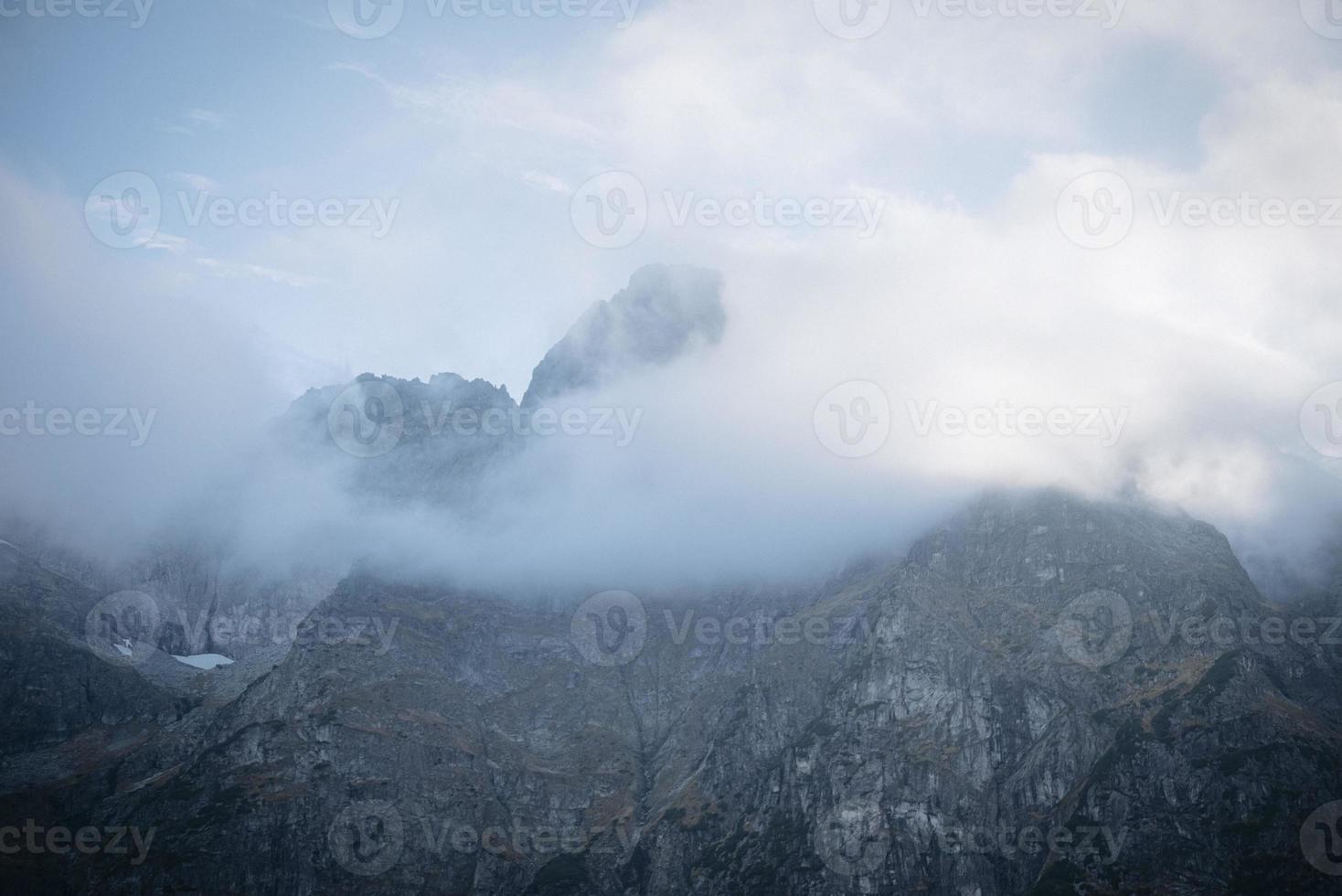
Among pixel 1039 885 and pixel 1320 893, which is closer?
pixel 1320 893

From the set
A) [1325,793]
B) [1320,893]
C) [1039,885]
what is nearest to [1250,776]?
[1325,793]

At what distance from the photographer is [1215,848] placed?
623ft

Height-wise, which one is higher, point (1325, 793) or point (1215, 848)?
point (1325, 793)

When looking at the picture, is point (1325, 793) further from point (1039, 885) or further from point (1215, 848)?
point (1039, 885)

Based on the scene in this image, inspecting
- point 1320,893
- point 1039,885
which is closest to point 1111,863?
point 1039,885

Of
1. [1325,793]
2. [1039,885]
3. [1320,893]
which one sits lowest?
[1039,885]

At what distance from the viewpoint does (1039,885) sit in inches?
7751

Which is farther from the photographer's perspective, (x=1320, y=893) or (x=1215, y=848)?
(x=1215, y=848)

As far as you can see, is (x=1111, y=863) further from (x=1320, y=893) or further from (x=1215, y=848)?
(x=1320, y=893)

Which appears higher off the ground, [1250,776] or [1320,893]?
[1250,776]

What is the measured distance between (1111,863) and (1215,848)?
19680mm

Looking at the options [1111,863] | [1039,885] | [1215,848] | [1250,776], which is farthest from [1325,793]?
[1039,885]

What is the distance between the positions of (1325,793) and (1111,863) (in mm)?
44746

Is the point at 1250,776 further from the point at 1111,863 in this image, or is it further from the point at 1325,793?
the point at 1111,863
